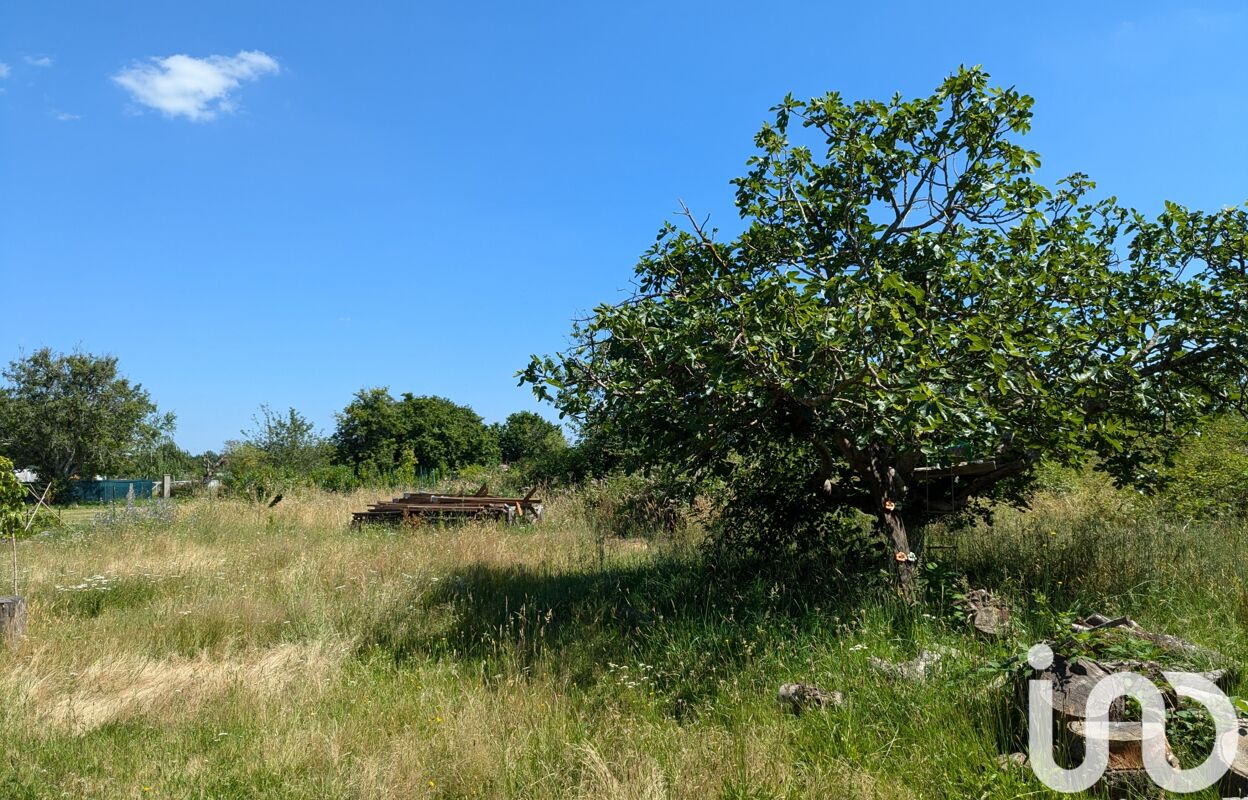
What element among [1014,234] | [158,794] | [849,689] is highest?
[1014,234]

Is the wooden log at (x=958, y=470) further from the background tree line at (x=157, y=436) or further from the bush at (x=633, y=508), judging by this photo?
the background tree line at (x=157, y=436)

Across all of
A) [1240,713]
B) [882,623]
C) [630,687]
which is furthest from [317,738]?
[1240,713]

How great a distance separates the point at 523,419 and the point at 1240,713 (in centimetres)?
4806

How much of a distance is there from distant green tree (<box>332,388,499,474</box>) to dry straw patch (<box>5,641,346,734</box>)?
3582 cm

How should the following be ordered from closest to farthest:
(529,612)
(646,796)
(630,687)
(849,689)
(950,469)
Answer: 1. (646,796)
2. (849,689)
3. (630,687)
4. (950,469)
5. (529,612)

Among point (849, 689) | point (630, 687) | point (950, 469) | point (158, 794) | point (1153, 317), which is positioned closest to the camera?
point (158, 794)

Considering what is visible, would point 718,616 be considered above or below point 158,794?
above

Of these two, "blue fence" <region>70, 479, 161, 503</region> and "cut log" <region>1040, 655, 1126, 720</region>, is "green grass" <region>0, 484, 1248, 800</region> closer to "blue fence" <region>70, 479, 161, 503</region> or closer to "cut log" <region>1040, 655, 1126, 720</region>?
"cut log" <region>1040, 655, 1126, 720</region>

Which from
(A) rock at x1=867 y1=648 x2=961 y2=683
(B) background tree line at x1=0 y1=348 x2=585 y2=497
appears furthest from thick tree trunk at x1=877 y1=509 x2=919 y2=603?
(B) background tree line at x1=0 y1=348 x2=585 y2=497

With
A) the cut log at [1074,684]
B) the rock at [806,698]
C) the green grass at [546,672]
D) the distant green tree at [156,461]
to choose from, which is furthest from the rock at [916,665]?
the distant green tree at [156,461]

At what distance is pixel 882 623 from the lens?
18.2ft

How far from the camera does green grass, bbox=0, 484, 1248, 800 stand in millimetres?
4043

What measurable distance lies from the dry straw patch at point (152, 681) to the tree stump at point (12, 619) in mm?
786

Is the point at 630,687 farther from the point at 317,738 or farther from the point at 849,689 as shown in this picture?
the point at 317,738
